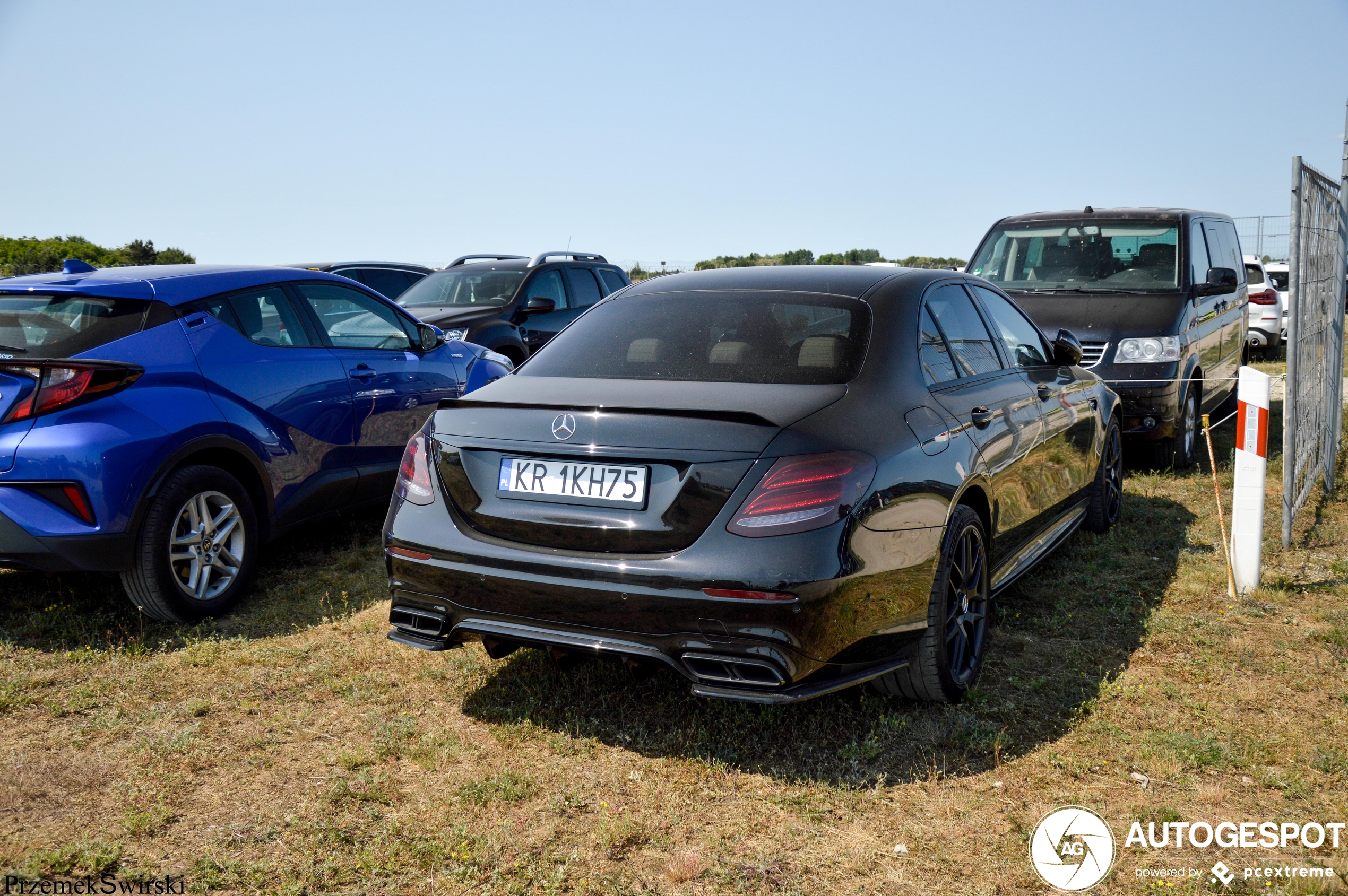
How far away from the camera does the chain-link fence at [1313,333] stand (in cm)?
569

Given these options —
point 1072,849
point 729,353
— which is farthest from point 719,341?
point 1072,849

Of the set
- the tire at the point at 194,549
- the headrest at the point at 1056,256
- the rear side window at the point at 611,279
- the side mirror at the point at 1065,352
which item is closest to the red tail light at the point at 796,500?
the tire at the point at 194,549

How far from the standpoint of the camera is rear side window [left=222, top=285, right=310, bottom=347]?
524cm

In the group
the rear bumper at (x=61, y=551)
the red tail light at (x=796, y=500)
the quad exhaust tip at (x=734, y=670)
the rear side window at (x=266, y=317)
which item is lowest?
the quad exhaust tip at (x=734, y=670)

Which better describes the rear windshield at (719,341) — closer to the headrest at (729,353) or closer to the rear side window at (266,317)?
the headrest at (729,353)

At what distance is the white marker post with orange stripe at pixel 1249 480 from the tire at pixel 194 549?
15.8 ft

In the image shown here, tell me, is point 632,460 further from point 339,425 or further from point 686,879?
point 339,425

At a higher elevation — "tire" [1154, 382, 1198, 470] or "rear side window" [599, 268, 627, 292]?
"rear side window" [599, 268, 627, 292]

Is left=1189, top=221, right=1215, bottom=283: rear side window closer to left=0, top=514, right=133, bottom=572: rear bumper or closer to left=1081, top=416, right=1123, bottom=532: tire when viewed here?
left=1081, top=416, right=1123, bottom=532: tire

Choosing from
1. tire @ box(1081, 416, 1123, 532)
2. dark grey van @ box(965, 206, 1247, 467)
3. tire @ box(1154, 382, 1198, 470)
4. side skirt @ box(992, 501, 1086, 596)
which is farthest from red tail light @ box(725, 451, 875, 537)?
tire @ box(1154, 382, 1198, 470)

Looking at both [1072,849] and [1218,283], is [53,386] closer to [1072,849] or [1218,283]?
[1072,849]

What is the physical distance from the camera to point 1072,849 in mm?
2889

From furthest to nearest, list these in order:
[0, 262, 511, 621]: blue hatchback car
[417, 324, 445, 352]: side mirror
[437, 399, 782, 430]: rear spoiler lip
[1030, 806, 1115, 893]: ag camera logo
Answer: [417, 324, 445, 352]: side mirror → [0, 262, 511, 621]: blue hatchback car → [437, 399, 782, 430]: rear spoiler lip → [1030, 806, 1115, 893]: ag camera logo

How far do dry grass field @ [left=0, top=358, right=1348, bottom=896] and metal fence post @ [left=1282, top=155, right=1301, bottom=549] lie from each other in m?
0.89
